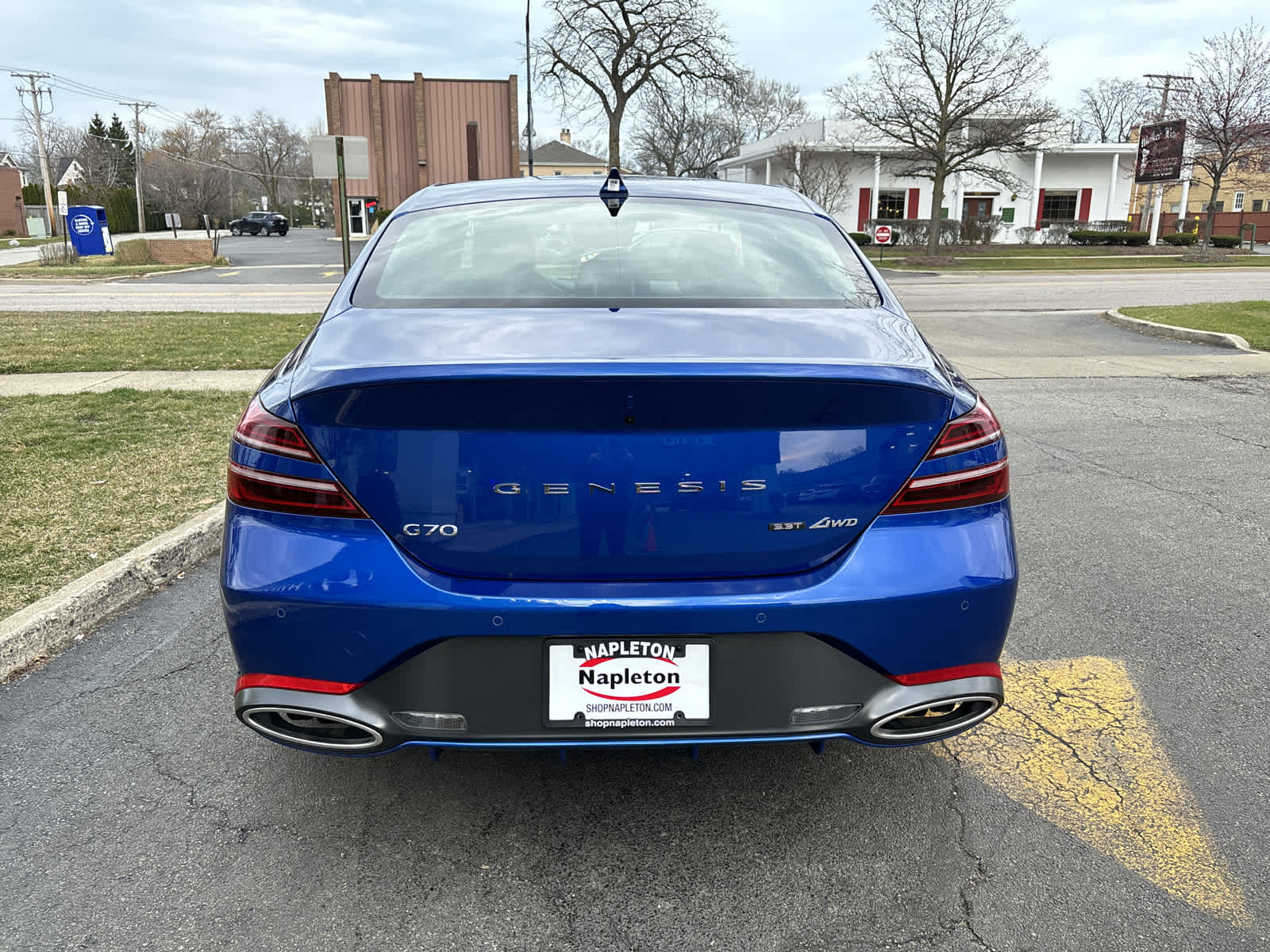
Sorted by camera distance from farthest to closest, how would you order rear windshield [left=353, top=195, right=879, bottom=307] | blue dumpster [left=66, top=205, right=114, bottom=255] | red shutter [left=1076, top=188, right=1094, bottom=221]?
red shutter [left=1076, top=188, right=1094, bottom=221], blue dumpster [left=66, top=205, right=114, bottom=255], rear windshield [left=353, top=195, right=879, bottom=307]

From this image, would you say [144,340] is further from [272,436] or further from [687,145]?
[687,145]

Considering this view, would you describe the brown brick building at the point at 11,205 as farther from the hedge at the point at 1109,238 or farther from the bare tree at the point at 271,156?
the hedge at the point at 1109,238

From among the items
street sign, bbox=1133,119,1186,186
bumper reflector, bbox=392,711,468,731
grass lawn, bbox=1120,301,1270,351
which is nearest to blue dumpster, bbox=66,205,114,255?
grass lawn, bbox=1120,301,1270,351

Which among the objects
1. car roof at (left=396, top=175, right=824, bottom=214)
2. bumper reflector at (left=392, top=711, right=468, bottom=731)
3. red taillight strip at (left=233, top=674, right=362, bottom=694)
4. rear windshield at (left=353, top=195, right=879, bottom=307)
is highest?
car roof at (left=396, top=175, right=824, bottom=214)

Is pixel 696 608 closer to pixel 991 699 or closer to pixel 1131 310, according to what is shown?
pixel 991 699

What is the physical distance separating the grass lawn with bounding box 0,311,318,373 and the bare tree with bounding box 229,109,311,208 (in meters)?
Answer: 97.3

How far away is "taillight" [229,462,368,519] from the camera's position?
2.14 metres

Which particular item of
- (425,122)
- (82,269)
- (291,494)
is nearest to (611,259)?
(291,494)

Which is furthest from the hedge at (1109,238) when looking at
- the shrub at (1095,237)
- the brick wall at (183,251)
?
the brick wall at (183,251)

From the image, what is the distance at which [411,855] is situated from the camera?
2467mm

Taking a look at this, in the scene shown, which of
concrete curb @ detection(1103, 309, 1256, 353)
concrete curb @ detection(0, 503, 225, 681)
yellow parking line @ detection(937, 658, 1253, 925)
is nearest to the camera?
yellow parking line @ detection(937, 658, 1253, 925)

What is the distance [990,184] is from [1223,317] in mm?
39649

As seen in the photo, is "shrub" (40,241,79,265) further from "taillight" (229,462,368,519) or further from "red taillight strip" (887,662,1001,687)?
"red taillight strip" (887,662,1001,687)

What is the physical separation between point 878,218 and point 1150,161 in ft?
44.9
